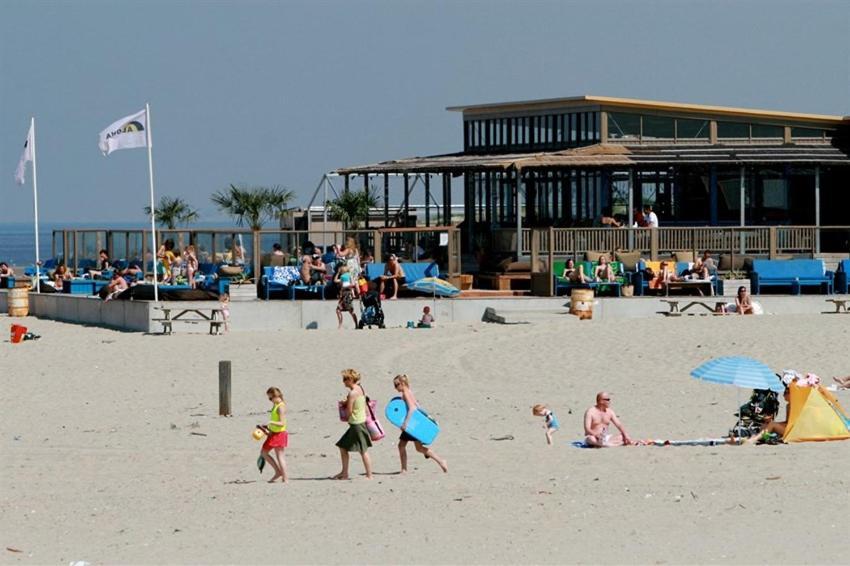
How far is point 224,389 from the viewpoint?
19.8 metres

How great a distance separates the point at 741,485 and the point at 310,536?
158 inches

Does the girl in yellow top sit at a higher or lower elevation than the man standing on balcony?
lower

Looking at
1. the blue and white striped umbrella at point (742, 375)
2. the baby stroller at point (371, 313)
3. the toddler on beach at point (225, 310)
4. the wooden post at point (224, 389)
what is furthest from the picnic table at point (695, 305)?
the blue and white striped umbrella at point (742, 375)

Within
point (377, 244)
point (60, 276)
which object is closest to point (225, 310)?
point (377, 244)

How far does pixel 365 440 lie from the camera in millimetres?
15258

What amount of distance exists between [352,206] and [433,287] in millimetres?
15852

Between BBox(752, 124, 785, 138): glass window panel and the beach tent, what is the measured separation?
23.1 m

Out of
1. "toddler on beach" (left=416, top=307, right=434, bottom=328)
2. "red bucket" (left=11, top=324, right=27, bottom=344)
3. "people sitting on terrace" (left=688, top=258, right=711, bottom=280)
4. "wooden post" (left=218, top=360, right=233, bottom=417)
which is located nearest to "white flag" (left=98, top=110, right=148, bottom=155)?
"red bucket" (left=11, top=324, right=27, bottom=344)

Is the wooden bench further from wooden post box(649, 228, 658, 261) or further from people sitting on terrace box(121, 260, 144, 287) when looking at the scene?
people sitting on terrace box(121, 260, 144, 287)

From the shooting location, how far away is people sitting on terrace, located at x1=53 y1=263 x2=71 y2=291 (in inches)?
1403

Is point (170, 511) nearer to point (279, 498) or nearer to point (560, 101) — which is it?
point (279, 498)

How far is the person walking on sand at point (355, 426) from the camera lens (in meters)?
15.2

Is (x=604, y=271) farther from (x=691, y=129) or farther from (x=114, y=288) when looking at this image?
(x=114, y=288)

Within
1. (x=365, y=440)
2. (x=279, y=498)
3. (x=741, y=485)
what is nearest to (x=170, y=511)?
(x=279, y=498)
